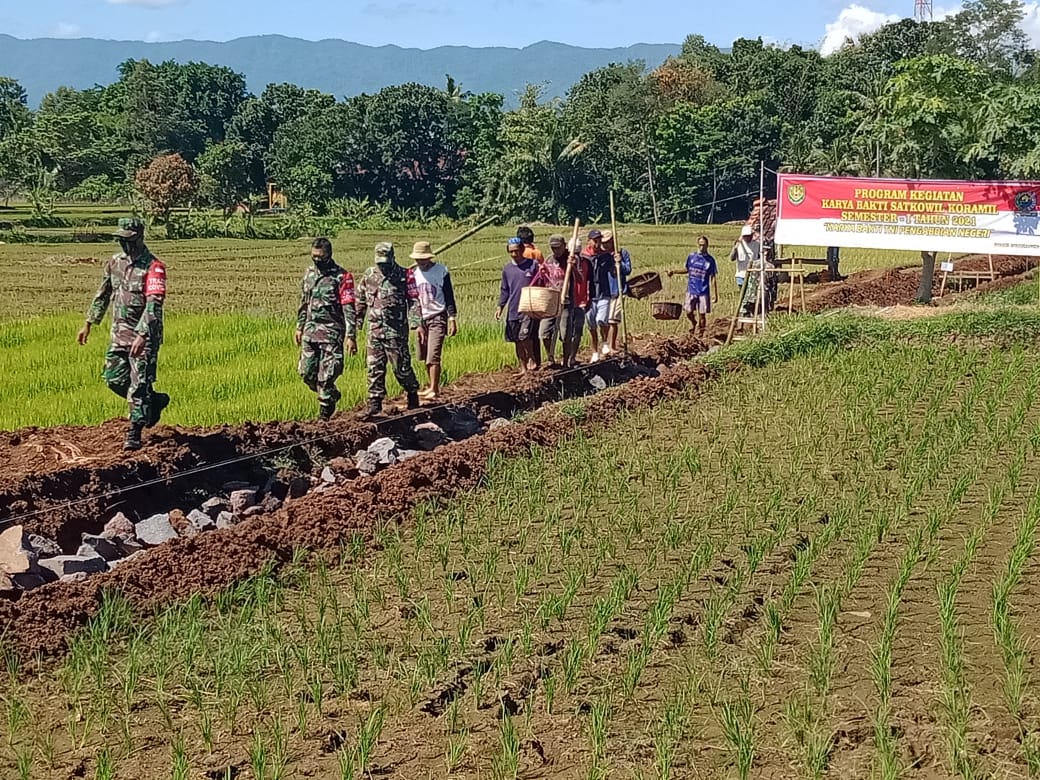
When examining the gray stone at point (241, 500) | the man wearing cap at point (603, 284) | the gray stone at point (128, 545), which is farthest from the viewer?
the man wearing cap at point (603, 284)

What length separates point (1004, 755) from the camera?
476 centimetres

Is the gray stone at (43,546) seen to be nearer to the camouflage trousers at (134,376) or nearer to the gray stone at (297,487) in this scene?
the camouflage trousers at (134,376)

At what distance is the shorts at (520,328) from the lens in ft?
41.0

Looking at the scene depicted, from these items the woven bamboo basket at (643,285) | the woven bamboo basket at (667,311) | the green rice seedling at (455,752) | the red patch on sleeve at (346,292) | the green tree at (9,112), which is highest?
the green tree at (9,112)

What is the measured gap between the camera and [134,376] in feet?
29.8

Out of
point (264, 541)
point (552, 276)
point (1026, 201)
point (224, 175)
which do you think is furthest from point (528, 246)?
point (224, 175)

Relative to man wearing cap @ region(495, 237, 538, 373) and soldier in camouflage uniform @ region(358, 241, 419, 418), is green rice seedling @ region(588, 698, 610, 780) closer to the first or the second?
soldier in camouflage uniform @ region(358, 241, 419, 418)

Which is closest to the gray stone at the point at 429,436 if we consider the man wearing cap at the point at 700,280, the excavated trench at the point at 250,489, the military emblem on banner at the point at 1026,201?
the excavated trench at the point at 250,489

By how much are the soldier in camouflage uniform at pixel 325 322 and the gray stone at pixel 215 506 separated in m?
1.90

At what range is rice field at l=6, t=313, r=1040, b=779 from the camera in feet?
15.9

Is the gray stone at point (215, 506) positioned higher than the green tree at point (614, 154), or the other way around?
the green tree at point (614, 154)

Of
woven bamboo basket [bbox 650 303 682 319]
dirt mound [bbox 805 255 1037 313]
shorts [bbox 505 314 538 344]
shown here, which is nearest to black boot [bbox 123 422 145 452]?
shorts [bbox 505 314 538 344]

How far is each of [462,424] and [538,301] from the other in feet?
5.79

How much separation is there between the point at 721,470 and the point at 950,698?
13.5ft
